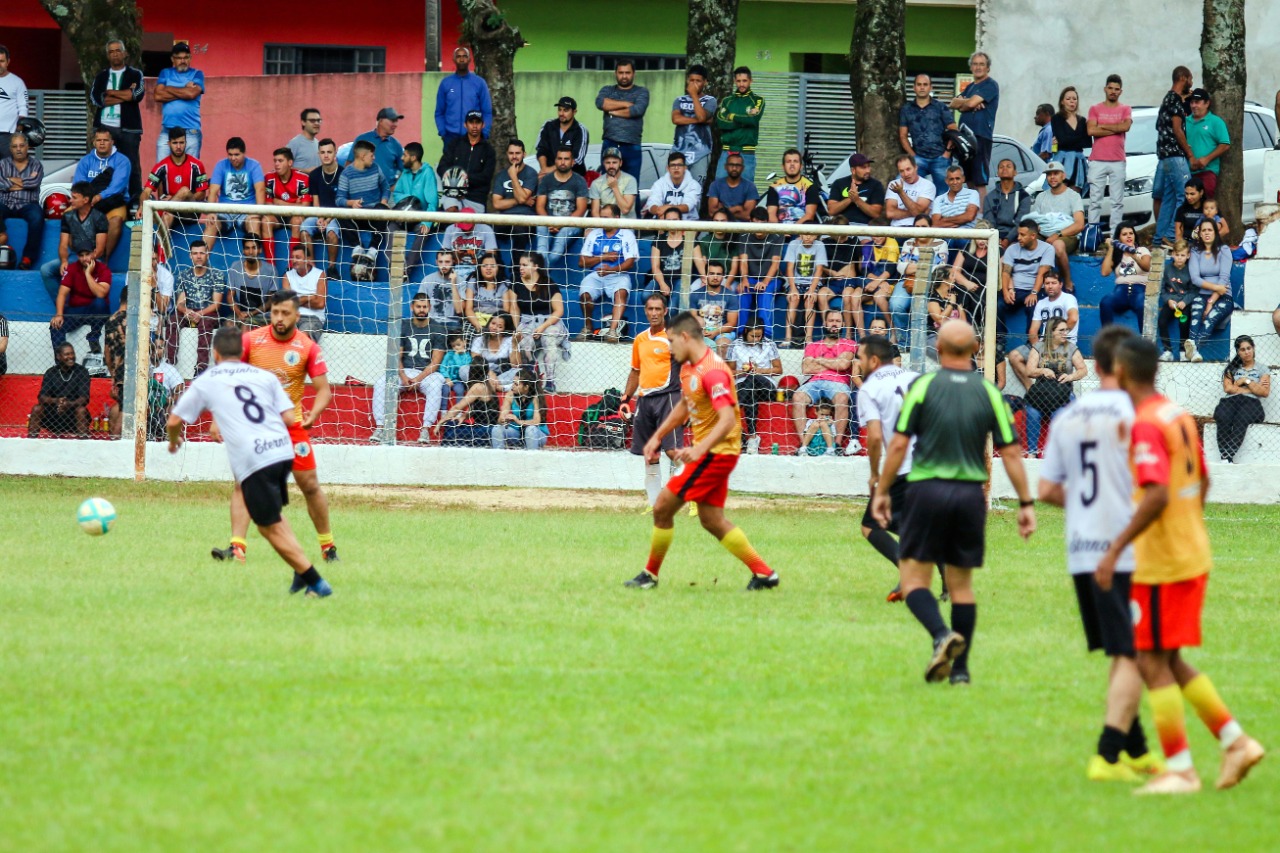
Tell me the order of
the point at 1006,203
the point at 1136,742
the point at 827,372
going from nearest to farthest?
1. the point at 1136,742
2. the point at 827,372
3. the point at 1006,203

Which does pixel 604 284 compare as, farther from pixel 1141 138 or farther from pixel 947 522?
pixel 947 522

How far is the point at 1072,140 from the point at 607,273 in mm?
7430

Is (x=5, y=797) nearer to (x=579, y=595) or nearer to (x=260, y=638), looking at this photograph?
(x=260, y=638)

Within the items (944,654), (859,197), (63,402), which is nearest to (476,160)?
(859,197)

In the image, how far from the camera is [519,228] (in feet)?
65.2

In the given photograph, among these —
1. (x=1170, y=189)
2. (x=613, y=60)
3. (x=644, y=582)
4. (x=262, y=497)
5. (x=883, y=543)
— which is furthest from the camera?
(x=613, y=60)

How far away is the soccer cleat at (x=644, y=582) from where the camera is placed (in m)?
11.5

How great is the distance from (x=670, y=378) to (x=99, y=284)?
8.40 meters

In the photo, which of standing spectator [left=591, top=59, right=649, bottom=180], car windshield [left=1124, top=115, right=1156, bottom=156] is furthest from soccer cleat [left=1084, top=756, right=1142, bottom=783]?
car windshield [left=1124, top=115, right=1156, bottom=156]

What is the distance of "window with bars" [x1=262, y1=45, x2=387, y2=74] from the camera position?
110 feet

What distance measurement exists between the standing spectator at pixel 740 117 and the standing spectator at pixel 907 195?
6.04 ft

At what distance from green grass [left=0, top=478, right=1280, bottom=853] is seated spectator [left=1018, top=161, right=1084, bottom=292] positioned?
8421 mm

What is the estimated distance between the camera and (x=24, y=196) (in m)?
21.5

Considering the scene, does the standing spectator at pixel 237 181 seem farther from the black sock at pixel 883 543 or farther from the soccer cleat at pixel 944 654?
the soccer cleat at pixel 944 654
